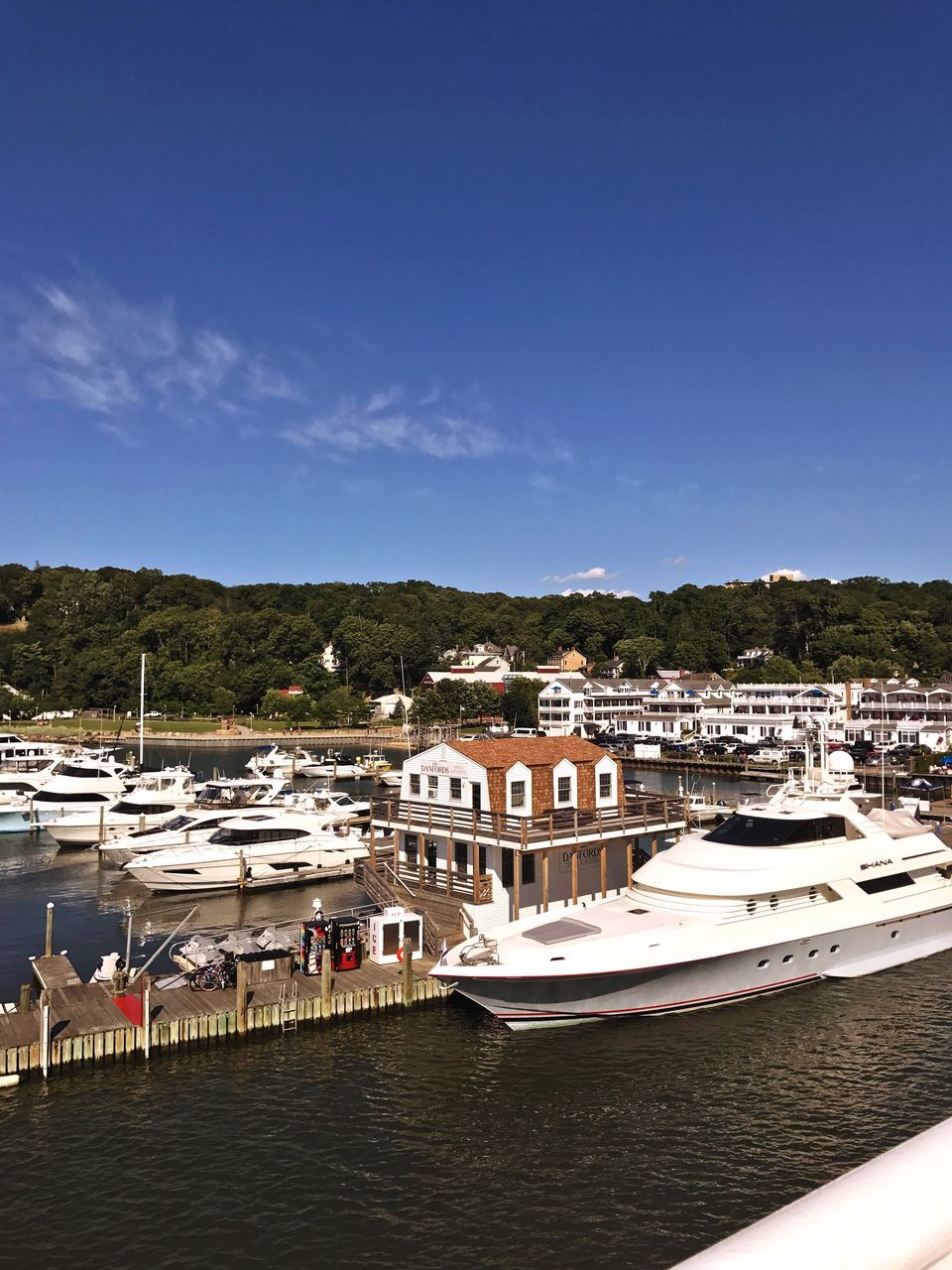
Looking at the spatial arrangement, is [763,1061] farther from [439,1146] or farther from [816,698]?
[816,698]

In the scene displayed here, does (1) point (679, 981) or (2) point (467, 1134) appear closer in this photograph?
(2) point (467, 1134)

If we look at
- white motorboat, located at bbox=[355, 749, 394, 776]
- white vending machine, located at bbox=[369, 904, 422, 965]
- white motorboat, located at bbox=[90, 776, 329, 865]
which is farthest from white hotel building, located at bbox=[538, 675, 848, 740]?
white vending machine, located at bbox=[369, 904, 422, 965]

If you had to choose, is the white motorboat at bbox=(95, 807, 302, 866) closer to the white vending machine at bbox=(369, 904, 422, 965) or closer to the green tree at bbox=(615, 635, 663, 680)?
the white vending machine at bbox=(369, 904, 422, 965)

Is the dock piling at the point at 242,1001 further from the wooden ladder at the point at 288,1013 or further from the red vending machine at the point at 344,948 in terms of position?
the red vending machine at the point at 344,948

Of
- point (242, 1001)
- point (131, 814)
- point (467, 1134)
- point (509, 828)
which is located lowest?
point (467, 1134)

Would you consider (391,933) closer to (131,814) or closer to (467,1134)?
(467,1134)

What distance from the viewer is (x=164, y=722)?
141 m

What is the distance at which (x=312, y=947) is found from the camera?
2689 cm

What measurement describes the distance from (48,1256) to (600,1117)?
1092 centimetres

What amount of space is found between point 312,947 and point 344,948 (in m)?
0.96

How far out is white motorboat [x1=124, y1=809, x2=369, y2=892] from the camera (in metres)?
41.0

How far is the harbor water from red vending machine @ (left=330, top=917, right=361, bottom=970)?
7.77ft

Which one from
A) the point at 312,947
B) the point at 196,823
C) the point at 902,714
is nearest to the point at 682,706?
the point at 902,714

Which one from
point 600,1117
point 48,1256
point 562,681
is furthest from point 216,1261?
point 562,681
